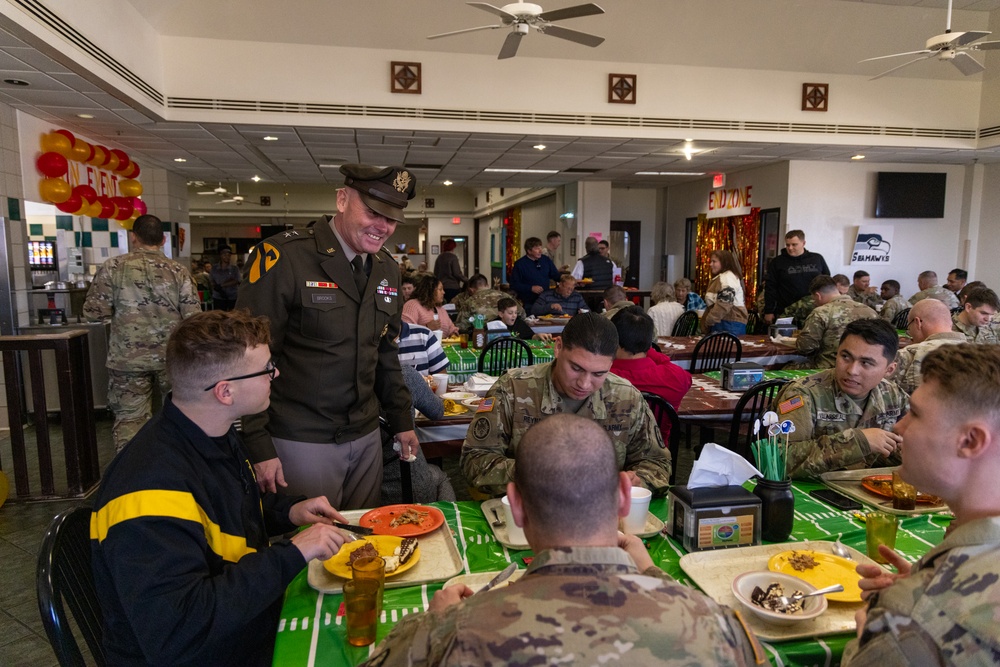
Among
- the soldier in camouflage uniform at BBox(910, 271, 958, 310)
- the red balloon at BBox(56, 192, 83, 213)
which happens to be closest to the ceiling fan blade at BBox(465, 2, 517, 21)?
the red balloon at BBox(56, 192, 83, 213)

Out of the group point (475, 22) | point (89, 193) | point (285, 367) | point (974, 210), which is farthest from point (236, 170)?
point (974, 210)

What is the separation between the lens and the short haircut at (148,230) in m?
4.86

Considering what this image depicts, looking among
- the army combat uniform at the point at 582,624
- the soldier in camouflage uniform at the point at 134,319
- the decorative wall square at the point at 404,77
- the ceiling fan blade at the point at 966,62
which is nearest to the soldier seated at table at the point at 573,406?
the army combat uniform at the point at 582,624

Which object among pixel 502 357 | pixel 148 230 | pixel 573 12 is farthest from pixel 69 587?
pixel 573 12

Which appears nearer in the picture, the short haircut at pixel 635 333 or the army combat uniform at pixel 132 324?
the short haircut at pixel 635 333

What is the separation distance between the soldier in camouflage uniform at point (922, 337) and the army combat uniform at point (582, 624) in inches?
124

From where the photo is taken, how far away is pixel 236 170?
10742 millimetres

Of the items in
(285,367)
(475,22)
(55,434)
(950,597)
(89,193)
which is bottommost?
(55,434)

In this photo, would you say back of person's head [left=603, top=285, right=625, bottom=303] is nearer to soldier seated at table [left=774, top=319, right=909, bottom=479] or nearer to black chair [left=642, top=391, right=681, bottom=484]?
black chair [left=642, top=391, right=681, bottom=484]

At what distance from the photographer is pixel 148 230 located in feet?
16.0

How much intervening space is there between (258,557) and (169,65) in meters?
6.92

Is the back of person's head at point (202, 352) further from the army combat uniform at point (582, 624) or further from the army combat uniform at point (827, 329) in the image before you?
the army combat uniform at point (827, 329)

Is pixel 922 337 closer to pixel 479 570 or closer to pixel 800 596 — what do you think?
pixel 800 596

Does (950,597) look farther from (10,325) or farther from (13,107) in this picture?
(13,107)
